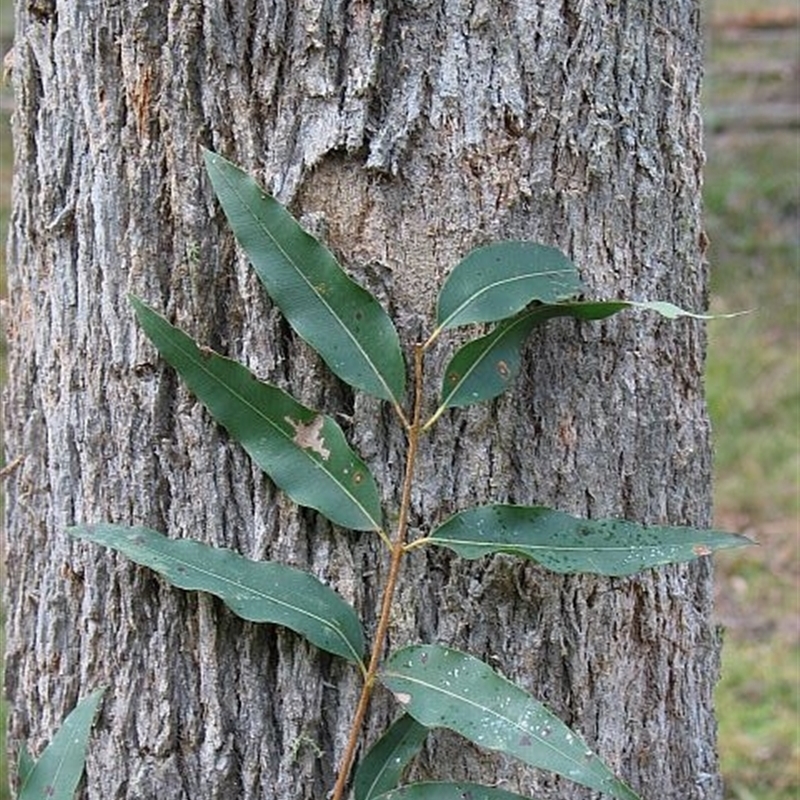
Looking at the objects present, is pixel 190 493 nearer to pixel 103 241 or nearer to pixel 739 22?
pixel 103 241

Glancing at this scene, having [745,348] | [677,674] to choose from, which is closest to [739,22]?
[745,348]

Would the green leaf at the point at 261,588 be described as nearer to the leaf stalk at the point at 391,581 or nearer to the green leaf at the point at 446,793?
the leaf stalk at the point at 391,581

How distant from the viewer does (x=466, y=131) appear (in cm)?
110

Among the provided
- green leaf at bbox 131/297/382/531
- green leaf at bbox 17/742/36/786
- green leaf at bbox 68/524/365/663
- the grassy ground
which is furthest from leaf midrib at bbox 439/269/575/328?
the grassy ground

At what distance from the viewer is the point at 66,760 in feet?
3.90

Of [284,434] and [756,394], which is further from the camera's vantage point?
[756,394]

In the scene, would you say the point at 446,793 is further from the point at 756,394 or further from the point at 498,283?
the point at 756,394

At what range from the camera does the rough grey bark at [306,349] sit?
3.59ft

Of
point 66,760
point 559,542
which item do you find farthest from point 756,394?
point 66,760

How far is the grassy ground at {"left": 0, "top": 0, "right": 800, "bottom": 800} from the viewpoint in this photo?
2748 millimetres

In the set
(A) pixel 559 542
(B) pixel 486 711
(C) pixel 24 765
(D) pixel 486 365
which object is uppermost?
(D) pixel 486 365

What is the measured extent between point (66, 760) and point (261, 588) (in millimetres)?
262

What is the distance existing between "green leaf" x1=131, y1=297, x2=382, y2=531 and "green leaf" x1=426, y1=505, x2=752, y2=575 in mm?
75

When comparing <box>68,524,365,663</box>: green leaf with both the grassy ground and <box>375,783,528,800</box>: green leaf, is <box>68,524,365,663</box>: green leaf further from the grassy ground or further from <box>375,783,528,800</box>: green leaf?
the grassy ground
